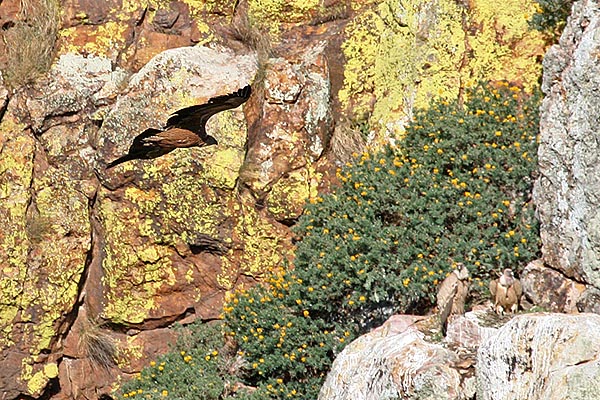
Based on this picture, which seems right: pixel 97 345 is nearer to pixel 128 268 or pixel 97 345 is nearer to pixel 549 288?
pixel 128 268

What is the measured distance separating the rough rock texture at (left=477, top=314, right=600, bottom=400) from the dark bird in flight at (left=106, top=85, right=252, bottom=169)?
414 cm

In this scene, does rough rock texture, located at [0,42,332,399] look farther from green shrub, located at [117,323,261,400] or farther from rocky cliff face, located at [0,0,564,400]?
green shrub, located at [117,323,261,400]

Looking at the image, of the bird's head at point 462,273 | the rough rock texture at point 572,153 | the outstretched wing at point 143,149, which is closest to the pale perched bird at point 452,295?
the bird's head at point 462,273

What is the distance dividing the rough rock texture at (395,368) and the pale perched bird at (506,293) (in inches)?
28.3

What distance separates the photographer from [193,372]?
8.73 metres

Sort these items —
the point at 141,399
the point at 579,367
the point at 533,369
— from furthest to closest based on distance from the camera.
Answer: the point at 141,399, the point at 533,369, the point at 579,367

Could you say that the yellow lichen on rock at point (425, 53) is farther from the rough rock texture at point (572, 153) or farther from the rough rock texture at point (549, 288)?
the rough rock texture at point (549, 288)

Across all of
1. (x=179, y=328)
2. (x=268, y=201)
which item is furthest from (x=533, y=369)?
(x=179, y=328)

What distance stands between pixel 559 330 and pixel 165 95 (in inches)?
194

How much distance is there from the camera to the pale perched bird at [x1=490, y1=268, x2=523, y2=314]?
7289 millimetres

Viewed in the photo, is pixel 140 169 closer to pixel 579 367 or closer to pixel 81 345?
pixel 81 345

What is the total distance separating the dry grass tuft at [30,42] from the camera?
→ 9305 mm

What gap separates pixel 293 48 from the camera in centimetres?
953

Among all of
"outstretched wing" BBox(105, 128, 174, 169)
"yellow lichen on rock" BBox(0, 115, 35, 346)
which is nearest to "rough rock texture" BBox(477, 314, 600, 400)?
"outstretched wing" BBox(105, 128, 174, 169)
